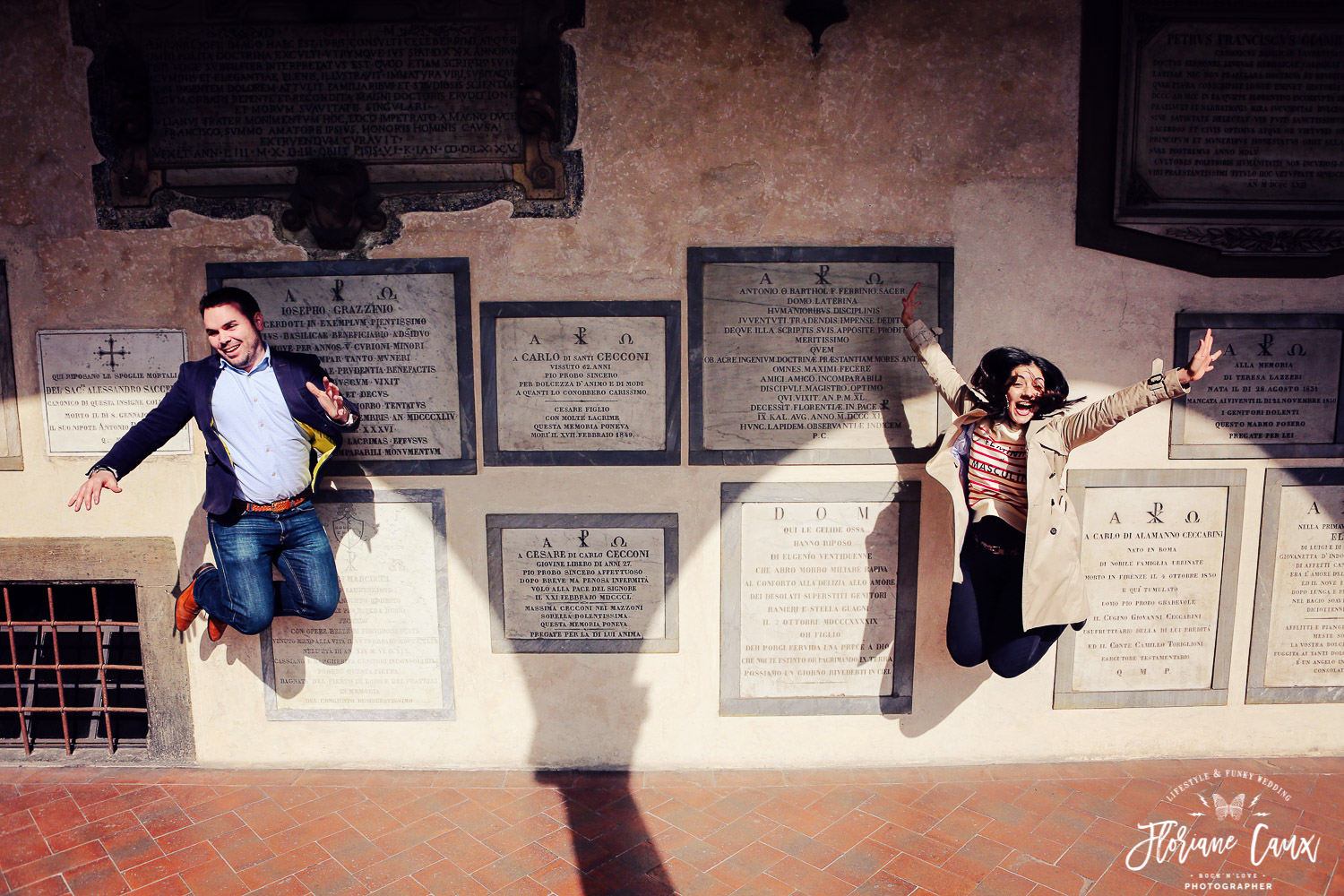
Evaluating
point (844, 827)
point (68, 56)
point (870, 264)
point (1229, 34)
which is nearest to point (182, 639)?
point (68, 56)

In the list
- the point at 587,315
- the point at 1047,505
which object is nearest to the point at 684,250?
the point at 587,315

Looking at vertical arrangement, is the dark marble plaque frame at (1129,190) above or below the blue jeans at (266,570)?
above

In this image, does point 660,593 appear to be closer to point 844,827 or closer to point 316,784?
point 844,827

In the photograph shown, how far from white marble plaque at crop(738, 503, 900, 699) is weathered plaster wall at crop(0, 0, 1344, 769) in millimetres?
176

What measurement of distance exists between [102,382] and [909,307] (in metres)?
3.95

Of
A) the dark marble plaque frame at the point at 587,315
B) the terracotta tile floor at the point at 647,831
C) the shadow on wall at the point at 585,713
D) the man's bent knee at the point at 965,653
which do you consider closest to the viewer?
the terracotta tile floor at the point at 647,831

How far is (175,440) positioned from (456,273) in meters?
1.65

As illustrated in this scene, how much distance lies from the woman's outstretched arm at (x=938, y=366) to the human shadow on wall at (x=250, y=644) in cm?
304

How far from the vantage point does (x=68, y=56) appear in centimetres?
366

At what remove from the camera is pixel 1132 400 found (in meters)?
3.12

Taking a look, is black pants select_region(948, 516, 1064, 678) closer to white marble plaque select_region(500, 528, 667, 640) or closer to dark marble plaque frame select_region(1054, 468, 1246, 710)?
dark marble plaque frame select_region(1054, 468, 1246, 710)

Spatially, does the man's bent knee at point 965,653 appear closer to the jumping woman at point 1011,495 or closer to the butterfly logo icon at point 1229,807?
the jumping woman at point 1011,495

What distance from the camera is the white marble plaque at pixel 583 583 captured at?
3916mm

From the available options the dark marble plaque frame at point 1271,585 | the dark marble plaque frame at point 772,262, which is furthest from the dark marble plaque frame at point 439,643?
the dark marble plaque frame at point 1271,585
